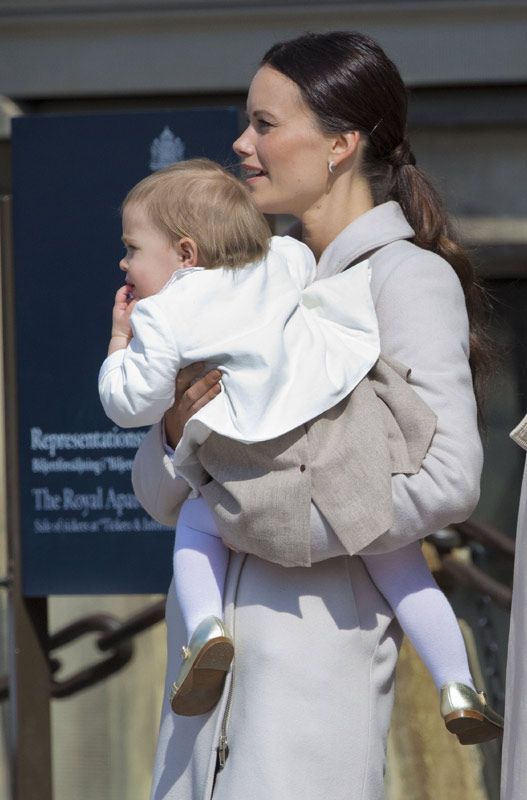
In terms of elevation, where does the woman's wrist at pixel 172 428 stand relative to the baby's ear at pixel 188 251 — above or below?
below

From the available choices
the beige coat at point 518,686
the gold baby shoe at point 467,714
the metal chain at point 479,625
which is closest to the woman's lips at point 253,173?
the beige coat at point 518,686

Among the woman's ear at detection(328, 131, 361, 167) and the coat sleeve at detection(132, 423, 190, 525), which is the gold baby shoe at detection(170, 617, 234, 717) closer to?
the coat sleeve at detection(132, 423, 190, 525)

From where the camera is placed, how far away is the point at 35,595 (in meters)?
4.06

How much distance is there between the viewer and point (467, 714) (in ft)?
7.69

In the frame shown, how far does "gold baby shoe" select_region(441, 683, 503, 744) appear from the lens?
92.4 inches

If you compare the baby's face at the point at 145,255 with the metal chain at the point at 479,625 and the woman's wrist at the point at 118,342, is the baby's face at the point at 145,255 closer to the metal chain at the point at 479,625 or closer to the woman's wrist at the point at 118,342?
the woman's wrist at the point at 118,342

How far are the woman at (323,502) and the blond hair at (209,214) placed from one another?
0.59ft

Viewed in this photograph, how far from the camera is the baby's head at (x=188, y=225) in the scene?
2.44 meters

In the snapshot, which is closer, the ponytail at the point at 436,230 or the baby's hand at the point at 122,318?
the baby's hand at the point at 122,318

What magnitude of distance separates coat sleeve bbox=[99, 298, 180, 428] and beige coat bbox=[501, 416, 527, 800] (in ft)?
1.85

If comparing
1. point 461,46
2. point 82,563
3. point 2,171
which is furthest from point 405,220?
point 2,171

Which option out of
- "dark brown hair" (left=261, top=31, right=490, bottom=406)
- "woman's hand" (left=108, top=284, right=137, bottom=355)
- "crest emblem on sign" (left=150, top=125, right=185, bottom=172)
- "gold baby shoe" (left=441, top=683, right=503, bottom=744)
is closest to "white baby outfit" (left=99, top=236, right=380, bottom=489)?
"woman's hand" (left=108, top=284, right=137, bottom=355)

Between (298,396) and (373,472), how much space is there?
17 centimetres

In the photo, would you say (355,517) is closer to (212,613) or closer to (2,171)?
(212,613)
